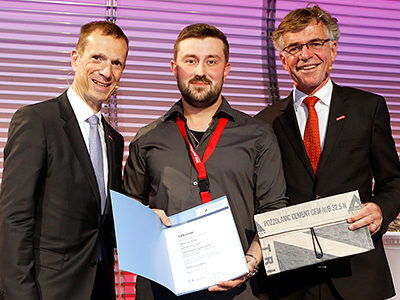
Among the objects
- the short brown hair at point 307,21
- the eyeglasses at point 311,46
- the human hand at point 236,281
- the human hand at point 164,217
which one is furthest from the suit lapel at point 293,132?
the human hand at point 164,217

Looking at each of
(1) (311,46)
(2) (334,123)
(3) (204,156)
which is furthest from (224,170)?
(1) (311,46)

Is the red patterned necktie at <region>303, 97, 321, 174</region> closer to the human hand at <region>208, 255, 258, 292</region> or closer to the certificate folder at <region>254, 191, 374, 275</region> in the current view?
the certificate folder at <region>254, 191, 374, 275</region>

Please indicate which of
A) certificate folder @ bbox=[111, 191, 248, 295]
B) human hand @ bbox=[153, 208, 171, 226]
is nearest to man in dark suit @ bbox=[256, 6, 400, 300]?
certificate folder @ bbox=[111, 191, 248, 295]

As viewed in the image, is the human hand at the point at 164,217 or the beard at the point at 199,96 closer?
the human hand at the point at 164,217

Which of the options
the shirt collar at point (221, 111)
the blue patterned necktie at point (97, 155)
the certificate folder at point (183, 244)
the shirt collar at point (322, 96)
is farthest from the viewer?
the shirt collar at point (322, 96)

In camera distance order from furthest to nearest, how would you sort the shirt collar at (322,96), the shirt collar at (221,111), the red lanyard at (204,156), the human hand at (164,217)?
the shirt collar at (322,96) < the shirt collar at (221,111) < the red lanyard at (204,156) < the human hand at (164,217)

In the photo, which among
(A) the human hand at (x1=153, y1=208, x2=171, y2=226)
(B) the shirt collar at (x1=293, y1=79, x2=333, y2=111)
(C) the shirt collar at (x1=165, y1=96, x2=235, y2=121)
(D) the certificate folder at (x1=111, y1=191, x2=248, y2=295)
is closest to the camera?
(D) the certificate folder at (x1=111, y1=191, x2=248, y2=295)

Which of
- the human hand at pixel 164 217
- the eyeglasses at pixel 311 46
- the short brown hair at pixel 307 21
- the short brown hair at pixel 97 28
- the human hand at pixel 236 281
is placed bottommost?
the human hand at pixel 236 281

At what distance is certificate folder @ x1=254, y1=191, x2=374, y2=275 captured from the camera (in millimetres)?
2232

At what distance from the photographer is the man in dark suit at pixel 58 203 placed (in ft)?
7.17

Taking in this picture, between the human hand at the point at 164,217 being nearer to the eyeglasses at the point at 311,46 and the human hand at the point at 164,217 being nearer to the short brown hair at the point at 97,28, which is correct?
the short brown hair at the point at 97,28

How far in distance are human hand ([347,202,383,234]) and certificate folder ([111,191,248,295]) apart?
562 mm

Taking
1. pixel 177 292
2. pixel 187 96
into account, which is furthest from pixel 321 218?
pixel 187 96

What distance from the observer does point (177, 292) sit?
2.17m
